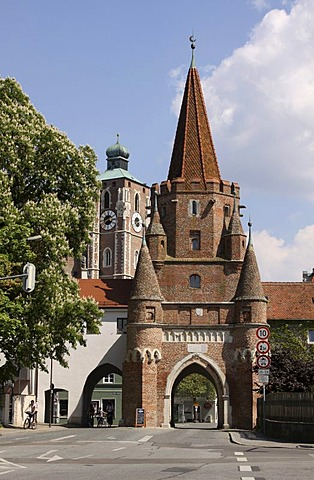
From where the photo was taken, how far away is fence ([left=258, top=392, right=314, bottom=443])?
2852cm

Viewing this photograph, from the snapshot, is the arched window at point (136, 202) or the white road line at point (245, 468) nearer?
the white road line at point (245, 468)

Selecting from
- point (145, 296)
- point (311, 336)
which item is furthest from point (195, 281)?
point (311, 336)

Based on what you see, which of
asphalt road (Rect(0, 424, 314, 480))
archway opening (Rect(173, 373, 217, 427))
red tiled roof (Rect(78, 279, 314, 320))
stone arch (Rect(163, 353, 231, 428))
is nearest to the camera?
asphalt road (Rect(0, 424, 314, 480))

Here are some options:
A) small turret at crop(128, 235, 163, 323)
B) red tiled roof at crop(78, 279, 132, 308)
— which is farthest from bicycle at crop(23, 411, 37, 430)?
red tiled roof at crop(78, 279, 132, 308)

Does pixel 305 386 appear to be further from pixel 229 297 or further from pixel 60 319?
pixel 229 297

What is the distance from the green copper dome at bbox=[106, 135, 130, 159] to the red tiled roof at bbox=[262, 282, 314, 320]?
279 feet

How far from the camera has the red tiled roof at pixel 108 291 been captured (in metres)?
61.1

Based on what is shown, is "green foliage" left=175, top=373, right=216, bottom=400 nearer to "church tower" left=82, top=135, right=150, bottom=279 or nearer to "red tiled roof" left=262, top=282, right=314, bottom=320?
"red tiled roof" left=262, top=282, right=314, bottom=320

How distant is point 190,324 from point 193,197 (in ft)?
33.9

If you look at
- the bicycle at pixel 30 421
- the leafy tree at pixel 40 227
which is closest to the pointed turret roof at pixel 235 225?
the leafy tree at pixel 40 227

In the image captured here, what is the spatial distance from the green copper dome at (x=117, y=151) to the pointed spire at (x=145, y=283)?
309 ft

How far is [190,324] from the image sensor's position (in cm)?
5619

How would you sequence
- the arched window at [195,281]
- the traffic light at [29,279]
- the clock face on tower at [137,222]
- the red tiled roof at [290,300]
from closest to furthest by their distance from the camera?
the traffic light at [29,279] → the arched window at [195,281] → the red tiled roof at [290,300] → the clock face on tower at [137,222]

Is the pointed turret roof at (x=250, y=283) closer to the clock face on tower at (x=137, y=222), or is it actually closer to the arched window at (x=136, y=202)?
the clock face on tower at (x=137, y=222)
